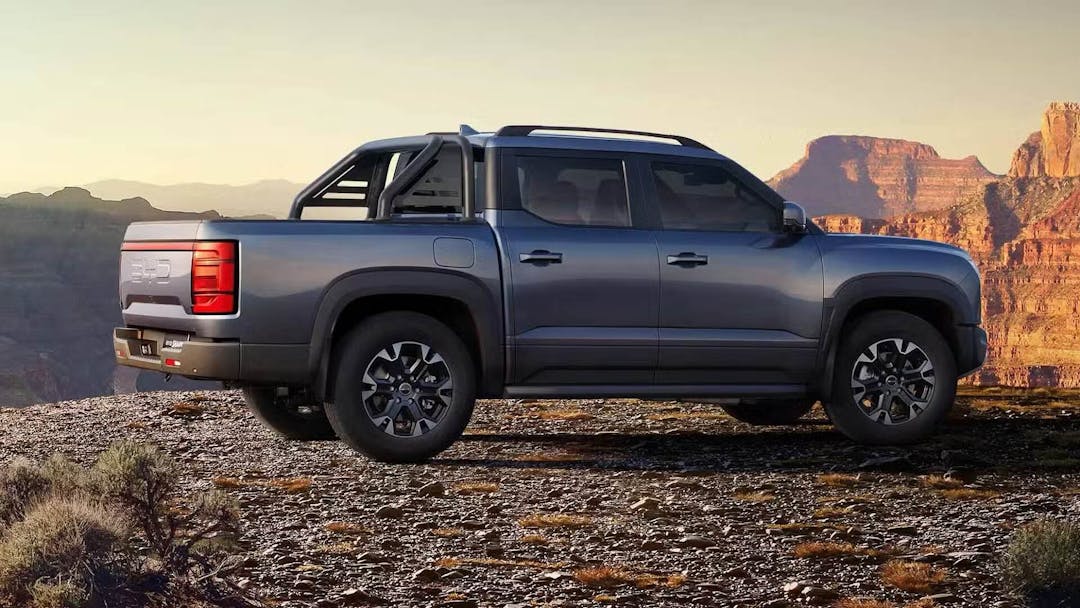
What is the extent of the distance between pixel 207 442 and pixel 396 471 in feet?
8.28

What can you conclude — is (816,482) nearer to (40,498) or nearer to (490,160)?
(490,160)

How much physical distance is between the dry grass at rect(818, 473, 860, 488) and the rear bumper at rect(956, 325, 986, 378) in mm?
1909

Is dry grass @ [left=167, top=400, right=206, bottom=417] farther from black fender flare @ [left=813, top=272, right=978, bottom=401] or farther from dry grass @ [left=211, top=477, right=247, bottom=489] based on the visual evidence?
black fender flare @ [left=813, top=272, right=978, bottom=401]

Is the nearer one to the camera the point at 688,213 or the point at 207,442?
the point at 688,213

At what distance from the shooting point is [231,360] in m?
7.86

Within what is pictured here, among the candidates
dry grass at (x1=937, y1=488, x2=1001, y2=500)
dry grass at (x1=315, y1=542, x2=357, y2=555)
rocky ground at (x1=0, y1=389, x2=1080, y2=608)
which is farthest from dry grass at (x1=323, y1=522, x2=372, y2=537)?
dry grass at (x1=937, y1=488, x2=1001, y2=500)

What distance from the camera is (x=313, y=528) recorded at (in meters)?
6.60

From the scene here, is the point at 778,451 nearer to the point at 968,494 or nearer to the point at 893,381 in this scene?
the point at 893,381

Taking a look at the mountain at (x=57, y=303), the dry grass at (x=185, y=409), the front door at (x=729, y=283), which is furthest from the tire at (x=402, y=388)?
the mountain at (x=57, y=303)

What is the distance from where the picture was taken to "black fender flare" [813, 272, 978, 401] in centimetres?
912

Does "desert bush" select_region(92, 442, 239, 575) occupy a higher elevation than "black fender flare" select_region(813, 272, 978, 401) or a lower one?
lower

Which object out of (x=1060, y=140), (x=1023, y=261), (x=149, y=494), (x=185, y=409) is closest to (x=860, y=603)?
(x=149, y=494)

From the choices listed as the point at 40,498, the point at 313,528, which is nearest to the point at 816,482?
the point at 313,528

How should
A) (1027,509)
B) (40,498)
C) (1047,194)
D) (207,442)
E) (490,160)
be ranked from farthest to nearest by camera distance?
(1047,194)
(207,442)
(490,160)
(1027,509)
(40,498)
